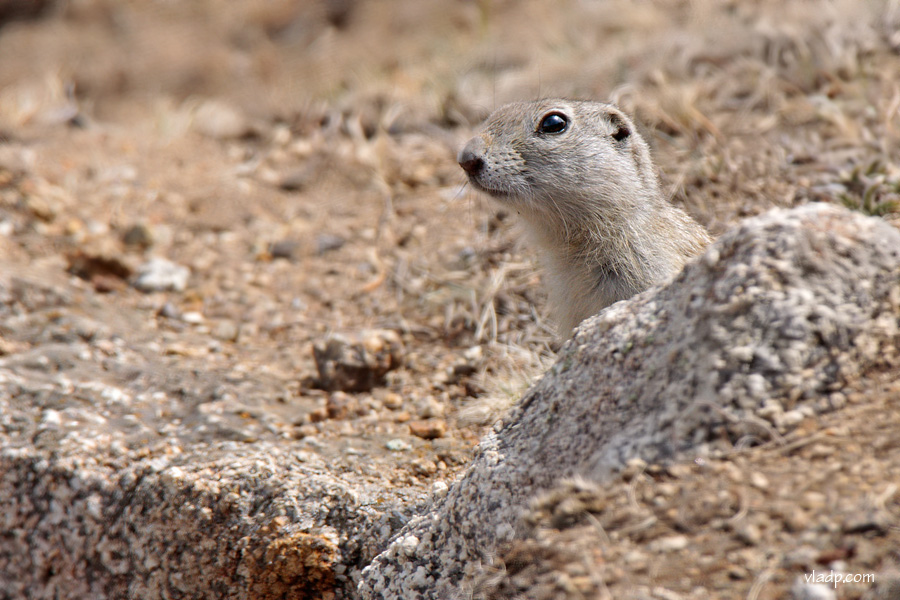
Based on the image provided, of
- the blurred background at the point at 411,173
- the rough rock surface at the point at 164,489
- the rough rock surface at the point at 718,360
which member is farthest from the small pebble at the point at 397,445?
the rough rock surface at the point at 718,360

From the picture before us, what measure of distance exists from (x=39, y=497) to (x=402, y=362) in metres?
1.99

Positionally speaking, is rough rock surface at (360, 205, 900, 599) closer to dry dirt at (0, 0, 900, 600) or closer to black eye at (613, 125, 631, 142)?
dry dirt at (0, 0, 900, 600)

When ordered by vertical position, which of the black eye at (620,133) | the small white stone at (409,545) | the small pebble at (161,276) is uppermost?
the black eye at (620,133)

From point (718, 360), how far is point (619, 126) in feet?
8.44

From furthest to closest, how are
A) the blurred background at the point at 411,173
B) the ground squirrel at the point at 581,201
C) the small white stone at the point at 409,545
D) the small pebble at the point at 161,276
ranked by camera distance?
1. the small pebble at the point at 161,276
2. the blurred background at the point at 411,173
3. the ground squirrel at the point at 581,201
4. the small white stone at the point at 409,545

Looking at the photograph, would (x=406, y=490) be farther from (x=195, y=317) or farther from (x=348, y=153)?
(x=348, y=153)

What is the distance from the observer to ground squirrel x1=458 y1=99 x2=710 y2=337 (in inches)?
161

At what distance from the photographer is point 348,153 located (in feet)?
23.2

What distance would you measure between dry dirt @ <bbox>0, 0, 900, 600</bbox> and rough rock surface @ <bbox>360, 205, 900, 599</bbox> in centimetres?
14

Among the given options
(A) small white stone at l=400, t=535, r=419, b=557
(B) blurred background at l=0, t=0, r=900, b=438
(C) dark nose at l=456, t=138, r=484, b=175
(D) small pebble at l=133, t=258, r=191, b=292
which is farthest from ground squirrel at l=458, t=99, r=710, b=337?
(D) small pebble at l=133, t=258, r=191, b=292

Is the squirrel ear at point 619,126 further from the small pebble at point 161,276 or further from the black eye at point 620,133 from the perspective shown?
the small pebble at point 161,276

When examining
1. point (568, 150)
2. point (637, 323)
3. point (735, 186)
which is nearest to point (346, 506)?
point (637, 323)

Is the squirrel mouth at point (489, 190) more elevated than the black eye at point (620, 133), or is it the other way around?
the black eye at point (620, 133)

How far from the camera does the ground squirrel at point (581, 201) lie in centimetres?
408
